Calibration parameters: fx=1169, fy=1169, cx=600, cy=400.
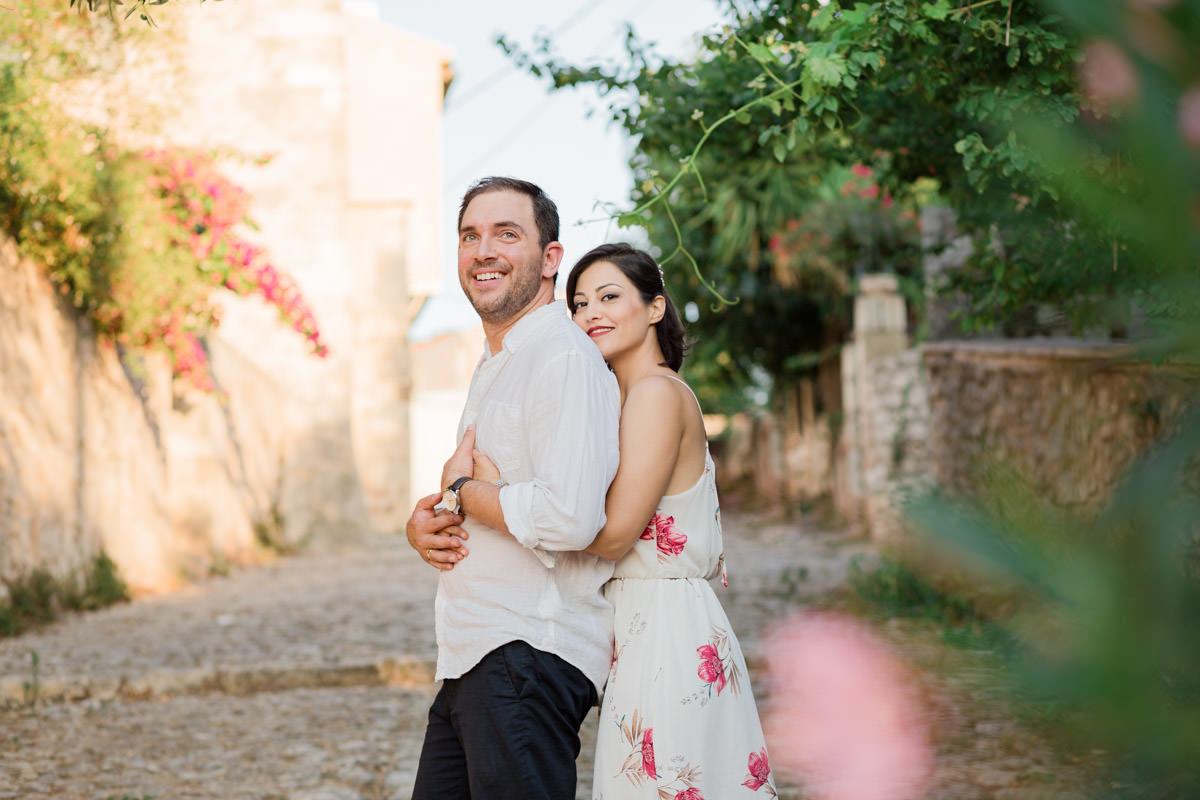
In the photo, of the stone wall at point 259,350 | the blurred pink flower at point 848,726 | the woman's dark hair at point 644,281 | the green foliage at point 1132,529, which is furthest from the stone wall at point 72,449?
the green foliage at point 1132,529

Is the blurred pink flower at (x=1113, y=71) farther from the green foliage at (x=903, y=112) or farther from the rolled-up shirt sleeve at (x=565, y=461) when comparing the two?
the rolled-up shirt sleeve at (x=565, y=461)

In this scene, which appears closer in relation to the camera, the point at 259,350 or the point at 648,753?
the point at 648,753

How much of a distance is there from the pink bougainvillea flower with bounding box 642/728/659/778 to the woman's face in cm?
77

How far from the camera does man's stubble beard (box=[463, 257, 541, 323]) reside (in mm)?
2307

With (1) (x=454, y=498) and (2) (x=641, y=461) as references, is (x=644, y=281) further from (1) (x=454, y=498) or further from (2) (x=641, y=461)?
(1) (x=454, y=498)

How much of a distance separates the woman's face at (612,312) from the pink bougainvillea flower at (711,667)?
635 mm

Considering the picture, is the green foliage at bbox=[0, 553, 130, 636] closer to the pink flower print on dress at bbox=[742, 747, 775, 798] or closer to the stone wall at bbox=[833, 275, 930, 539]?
the pink flower print on dress at bbox=[742, 747, 775, 798]

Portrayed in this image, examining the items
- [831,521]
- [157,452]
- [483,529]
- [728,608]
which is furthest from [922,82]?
[831,521]

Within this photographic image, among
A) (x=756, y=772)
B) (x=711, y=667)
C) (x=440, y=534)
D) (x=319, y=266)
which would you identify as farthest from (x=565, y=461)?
(x=319, y=266)

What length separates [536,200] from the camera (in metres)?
2.37

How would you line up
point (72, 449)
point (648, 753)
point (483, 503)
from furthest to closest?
point (72, 449)
point (648, 753)
point (483, 503)

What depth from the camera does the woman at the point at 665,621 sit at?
221 centimetres

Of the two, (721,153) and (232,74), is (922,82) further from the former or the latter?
(232,74)

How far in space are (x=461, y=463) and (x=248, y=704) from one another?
349 centimetres
